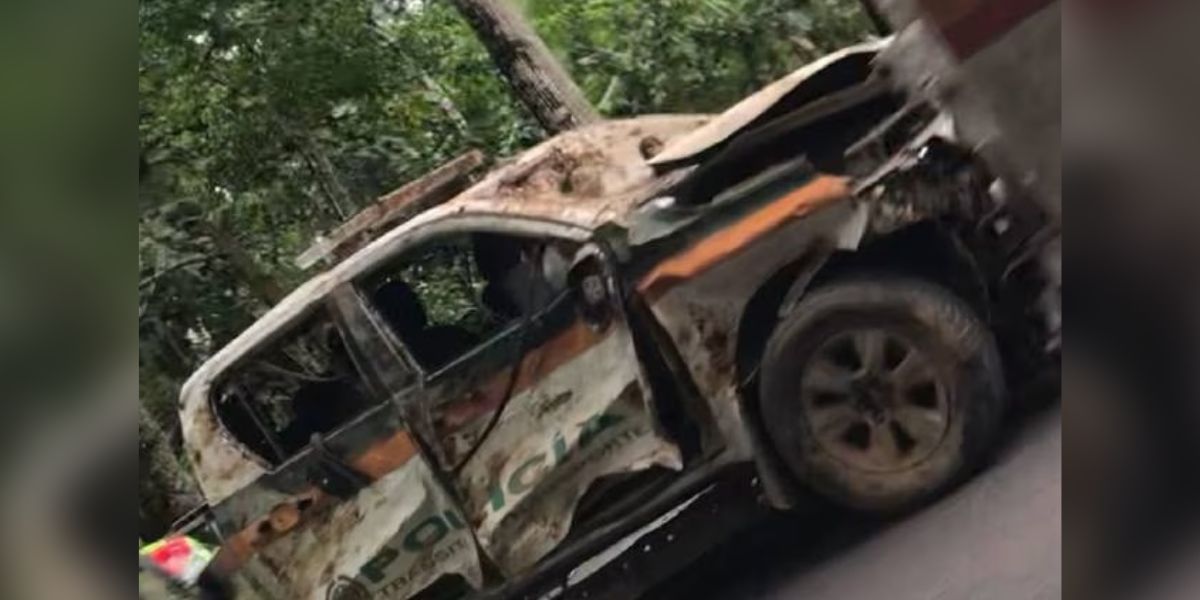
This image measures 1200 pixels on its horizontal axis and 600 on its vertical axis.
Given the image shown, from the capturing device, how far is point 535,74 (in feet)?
7.80

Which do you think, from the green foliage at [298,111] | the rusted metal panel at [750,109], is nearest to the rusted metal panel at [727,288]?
the rusted metal panel at [750,109]

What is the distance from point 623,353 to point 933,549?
0.53 m

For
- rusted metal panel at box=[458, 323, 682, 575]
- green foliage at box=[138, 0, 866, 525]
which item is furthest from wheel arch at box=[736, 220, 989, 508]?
green foliage at box=[138, 0, 866, 525]

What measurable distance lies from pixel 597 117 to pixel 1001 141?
59cm

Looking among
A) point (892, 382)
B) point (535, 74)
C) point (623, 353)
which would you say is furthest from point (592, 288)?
point (892, 382)

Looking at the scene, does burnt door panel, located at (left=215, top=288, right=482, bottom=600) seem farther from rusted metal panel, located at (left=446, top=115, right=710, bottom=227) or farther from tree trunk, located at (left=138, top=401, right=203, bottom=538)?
rusted metal panel, located at (left=446, top=115, right=710, bottom=227)

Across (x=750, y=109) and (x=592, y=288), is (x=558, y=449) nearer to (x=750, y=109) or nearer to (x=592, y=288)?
(x=592, y=288)

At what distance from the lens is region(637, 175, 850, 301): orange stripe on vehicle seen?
2.25 metres

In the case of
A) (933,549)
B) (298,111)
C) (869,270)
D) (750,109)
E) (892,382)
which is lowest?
(933,549)

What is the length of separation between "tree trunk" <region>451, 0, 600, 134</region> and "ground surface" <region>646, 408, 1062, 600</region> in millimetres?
677

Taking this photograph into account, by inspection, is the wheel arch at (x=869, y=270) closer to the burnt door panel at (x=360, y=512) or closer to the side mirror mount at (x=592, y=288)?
the side mirror mount at (x=592, y=288)

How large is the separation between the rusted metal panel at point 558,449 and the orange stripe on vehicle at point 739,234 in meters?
0.10

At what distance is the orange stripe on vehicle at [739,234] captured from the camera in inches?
88.7
